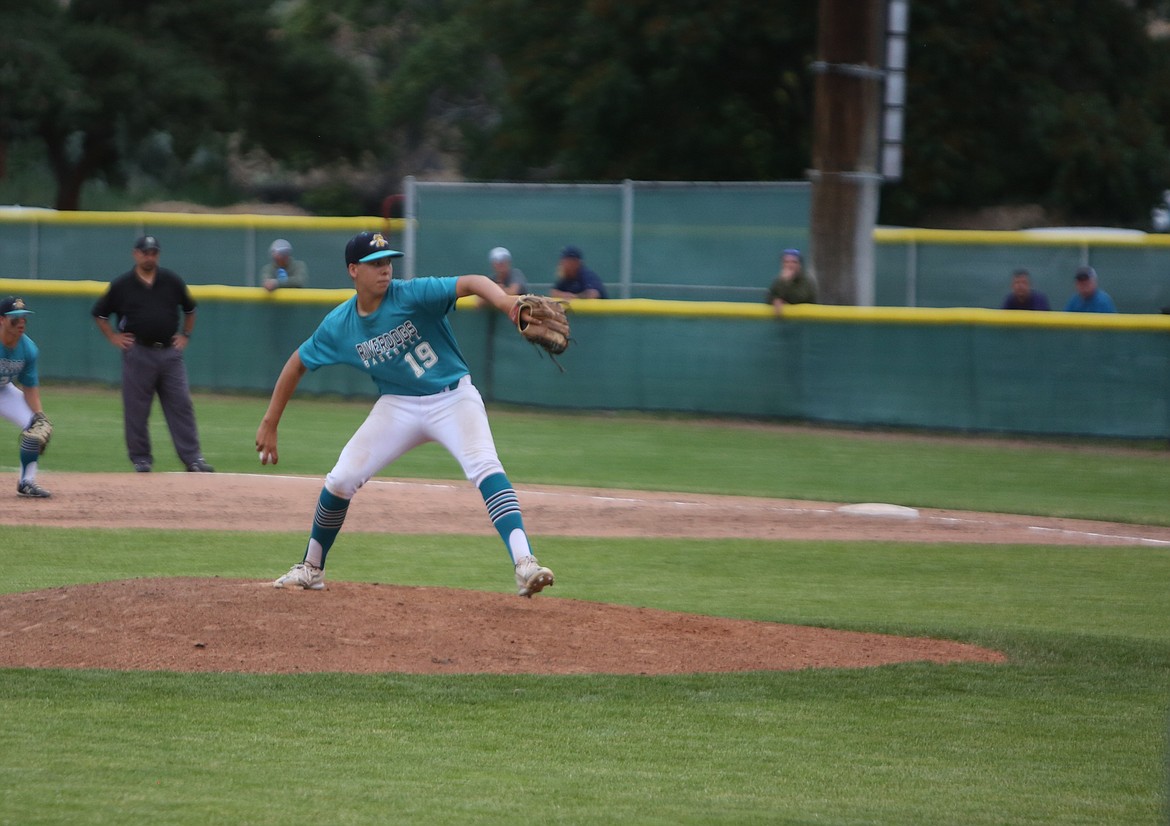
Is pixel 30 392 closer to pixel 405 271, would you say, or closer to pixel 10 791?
pixel 10 791

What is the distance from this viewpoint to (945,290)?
66.6 ft

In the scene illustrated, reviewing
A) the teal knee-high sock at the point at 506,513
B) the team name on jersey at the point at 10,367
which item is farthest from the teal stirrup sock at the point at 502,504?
the team name on jersey at the point at 10,367

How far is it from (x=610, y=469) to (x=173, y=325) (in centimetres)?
419

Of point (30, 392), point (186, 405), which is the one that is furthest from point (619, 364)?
point (30, 392)

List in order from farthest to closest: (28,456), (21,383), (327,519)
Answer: (21,383)
(28,456)
(327,519)

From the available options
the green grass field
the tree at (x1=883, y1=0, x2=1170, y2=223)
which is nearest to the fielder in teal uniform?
the green grass field

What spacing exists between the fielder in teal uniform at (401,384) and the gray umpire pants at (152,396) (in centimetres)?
609

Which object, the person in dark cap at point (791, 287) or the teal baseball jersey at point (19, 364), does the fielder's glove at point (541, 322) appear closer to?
the teal baseball jersey at point (19, 364)

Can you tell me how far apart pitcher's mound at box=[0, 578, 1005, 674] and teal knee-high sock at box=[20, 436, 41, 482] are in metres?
4.31

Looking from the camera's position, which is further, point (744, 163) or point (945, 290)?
point (744, 163)

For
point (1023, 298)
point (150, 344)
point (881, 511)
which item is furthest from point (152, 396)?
point (1023, 298)

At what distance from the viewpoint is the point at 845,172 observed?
19.6 metres

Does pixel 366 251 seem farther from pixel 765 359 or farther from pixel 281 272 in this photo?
pixel 281 272

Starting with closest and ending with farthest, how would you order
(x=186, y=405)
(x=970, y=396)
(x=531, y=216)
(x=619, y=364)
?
(x=186, y=405) → (x=970, y=396) → (x=619, y=364) → (x=531, y=216)
